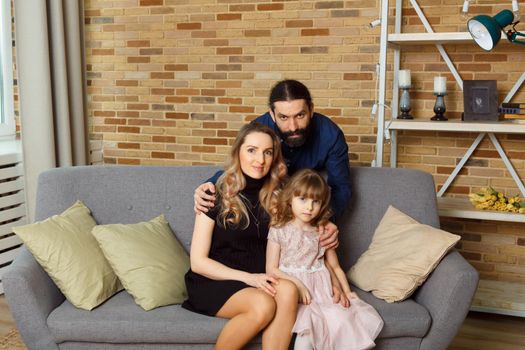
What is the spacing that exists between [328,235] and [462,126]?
1257 mm

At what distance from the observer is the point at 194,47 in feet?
14.3

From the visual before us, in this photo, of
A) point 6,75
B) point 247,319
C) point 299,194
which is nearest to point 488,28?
point 299,194

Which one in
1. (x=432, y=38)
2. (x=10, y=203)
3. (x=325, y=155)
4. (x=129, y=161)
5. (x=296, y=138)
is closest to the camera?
(x=296, y=138)

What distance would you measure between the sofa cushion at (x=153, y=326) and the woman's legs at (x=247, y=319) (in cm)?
7

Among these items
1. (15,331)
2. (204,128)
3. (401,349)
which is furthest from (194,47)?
(401,349)

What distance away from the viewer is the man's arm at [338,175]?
2.82m

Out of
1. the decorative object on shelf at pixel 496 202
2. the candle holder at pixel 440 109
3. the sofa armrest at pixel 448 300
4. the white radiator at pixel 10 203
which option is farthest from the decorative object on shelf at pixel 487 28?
the white radiator at pixel 10 203

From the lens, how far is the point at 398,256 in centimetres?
267

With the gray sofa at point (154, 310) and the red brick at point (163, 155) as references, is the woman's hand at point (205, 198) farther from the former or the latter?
the red brick at point (163, 155)

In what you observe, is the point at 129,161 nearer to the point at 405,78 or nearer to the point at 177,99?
the point at 177,99

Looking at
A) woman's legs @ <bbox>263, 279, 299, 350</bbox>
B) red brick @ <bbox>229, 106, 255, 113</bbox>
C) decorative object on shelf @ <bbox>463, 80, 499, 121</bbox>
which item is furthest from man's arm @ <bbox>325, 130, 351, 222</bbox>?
red brick @ <bbox>229, 106, 255, 113</bbox>

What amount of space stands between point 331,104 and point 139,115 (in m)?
1.39

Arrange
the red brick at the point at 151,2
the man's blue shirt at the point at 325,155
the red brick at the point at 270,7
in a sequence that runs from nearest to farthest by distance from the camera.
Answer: the man's blue shirt at the point at 325,155 → the red brick at the point at 270,7 → the red brick at the point at 151,2

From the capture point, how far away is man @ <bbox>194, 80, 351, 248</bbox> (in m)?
2.75
